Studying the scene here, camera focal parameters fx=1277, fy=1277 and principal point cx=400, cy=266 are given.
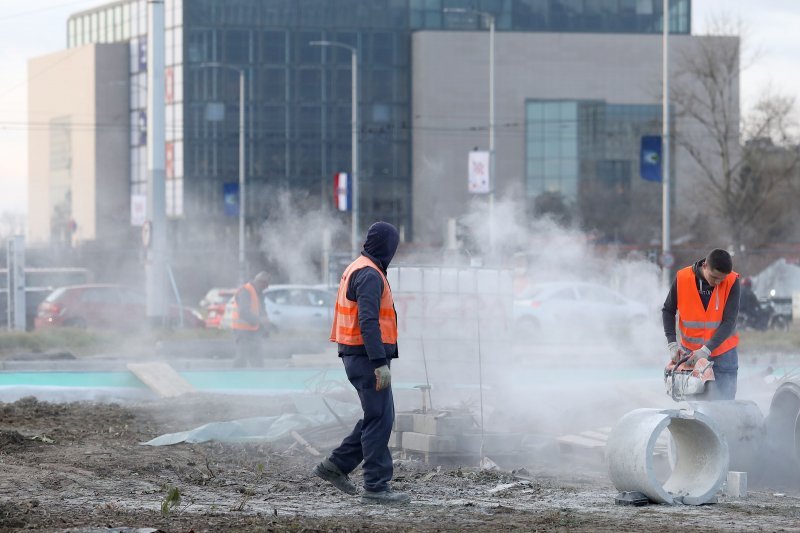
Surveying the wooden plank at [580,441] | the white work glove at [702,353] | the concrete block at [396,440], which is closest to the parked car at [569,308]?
the wooden plank at [580,441]

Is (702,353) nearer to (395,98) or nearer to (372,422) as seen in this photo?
(372,422)

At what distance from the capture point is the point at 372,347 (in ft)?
26.5

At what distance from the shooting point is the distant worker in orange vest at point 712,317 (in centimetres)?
958

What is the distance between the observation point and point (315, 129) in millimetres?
65875

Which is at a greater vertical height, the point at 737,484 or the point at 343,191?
the point at 343,191

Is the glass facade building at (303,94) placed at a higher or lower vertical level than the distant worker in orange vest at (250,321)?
higher

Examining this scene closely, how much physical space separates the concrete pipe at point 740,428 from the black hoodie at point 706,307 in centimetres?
55

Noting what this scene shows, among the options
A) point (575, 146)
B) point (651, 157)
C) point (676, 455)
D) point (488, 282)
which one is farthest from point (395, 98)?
point (676, 455)

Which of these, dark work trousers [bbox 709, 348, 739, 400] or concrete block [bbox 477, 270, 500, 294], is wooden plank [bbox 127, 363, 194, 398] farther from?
dark work trousers [bbox 709, 348, 739, 400]

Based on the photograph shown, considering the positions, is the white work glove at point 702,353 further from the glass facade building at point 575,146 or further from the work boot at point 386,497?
the glass facade building at point 575,146

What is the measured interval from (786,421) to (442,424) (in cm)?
278

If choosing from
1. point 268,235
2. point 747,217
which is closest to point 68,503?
point 747,217

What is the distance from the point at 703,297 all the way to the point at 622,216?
171ft

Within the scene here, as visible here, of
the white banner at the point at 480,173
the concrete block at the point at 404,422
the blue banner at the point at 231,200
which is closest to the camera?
the concrete block at the point at 404,422
